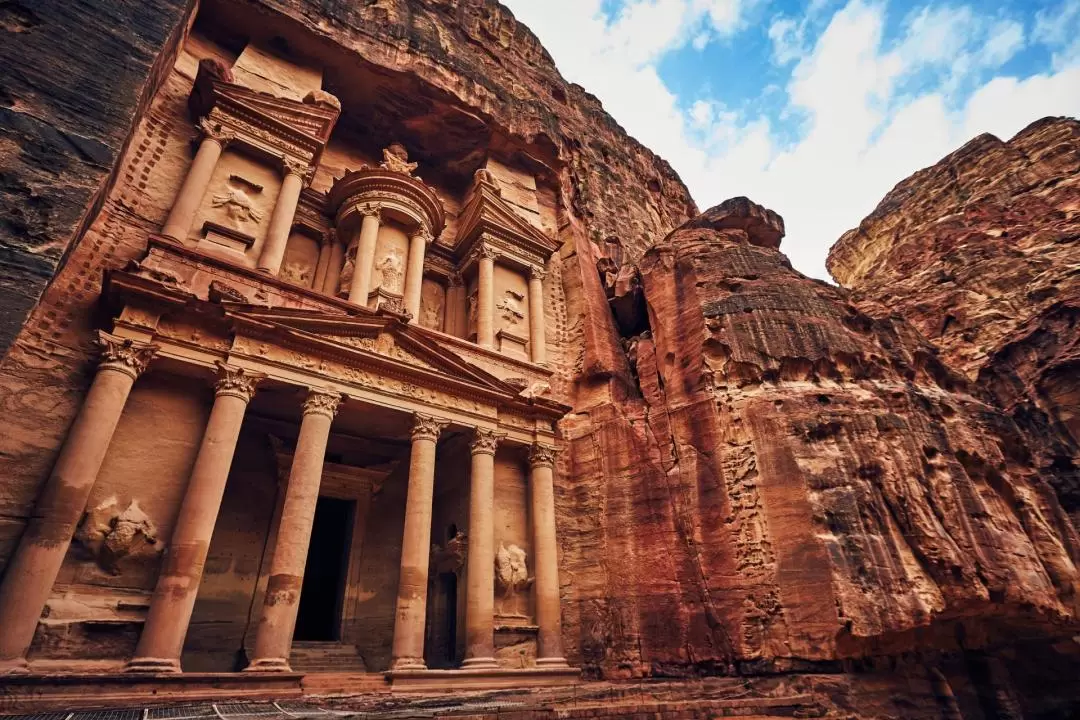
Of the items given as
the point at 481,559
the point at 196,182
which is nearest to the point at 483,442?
the point at 481,559

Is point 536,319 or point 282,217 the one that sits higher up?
point 282,217

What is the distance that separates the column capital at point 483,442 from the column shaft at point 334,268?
6122 millimetres

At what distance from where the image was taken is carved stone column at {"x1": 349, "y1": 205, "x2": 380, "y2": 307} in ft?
47.6

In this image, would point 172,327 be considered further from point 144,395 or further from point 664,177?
point 664,177

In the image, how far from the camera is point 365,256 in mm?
15070

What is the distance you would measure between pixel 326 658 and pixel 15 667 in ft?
17.7

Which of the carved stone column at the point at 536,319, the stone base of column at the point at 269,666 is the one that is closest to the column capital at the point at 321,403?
the stone base of column at the point at 269,666

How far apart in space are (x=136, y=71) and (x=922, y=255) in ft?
97.0

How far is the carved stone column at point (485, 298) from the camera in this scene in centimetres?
1655

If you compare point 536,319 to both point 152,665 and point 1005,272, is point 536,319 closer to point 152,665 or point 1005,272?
point 152,665

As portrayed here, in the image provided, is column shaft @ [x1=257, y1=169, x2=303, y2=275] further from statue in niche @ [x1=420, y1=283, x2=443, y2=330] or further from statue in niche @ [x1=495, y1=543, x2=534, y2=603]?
statue in niche @ [x1=495, y1=543, x2=534, y2=603]

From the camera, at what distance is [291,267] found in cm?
1605

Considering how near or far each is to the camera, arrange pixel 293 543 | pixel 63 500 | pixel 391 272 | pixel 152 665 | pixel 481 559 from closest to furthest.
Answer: pixel 152 665 < pixel 63 500 < pixel 293 543 < pixel 481 559 < pixel 391 272

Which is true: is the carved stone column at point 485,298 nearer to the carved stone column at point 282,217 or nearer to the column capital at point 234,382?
the carved stone column at point 282,217
